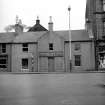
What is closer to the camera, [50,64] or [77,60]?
[77,60]

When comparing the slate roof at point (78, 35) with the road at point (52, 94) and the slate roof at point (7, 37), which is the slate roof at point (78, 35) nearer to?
the slate roof at point (7, 37)

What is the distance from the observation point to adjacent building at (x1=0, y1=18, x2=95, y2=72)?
3112cm

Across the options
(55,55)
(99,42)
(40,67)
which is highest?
(99,42)

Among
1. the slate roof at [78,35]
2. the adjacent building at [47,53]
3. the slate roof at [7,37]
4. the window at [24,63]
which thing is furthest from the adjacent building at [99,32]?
the slate roof at [7,37]

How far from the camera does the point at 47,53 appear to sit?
31.7 m

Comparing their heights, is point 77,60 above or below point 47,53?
below

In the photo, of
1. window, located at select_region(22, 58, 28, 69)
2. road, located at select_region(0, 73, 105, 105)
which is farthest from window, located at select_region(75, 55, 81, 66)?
road, located at select_region(0, 73, 105, 105)

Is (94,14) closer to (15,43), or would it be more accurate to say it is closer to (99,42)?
(99,42)

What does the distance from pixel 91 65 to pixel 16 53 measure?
12.2 m

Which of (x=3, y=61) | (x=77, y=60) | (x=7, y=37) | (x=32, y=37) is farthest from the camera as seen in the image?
(x=7, y=37)

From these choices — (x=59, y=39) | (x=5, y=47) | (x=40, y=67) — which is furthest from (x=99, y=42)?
(x=5, y=47)

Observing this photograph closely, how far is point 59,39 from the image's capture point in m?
31.7

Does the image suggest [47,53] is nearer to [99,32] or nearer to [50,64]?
[50,64]

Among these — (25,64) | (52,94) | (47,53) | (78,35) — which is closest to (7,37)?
(25,64)
